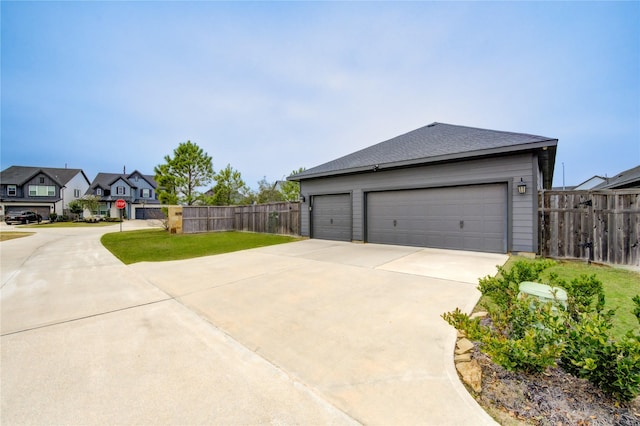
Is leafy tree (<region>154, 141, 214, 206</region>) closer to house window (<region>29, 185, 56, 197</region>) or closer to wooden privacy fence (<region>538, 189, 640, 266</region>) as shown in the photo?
wooden privacy fence (<region>538, 189, 640, 266</region>)

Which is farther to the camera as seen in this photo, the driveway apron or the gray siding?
the gray siding

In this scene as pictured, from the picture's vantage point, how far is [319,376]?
2.02 meters

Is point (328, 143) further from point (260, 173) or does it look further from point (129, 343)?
point (129, 343)

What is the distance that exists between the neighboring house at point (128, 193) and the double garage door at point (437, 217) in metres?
31.1

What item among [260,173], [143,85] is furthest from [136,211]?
[143,85]

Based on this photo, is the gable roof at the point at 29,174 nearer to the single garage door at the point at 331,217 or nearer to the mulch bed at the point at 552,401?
the single garage door at the point at 331,217

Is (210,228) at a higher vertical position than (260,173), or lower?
lower

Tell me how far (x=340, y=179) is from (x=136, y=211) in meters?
35.5

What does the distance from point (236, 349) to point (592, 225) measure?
779 cm

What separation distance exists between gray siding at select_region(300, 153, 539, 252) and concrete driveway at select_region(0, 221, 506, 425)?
116 inches

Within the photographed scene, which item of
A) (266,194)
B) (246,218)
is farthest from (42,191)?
(246,218)

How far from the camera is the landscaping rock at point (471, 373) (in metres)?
1.86

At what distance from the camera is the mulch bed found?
1.54m

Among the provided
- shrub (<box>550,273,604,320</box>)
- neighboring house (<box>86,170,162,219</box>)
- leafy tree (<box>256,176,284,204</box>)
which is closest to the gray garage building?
shrub (<box>550,273,604,320</box>)
